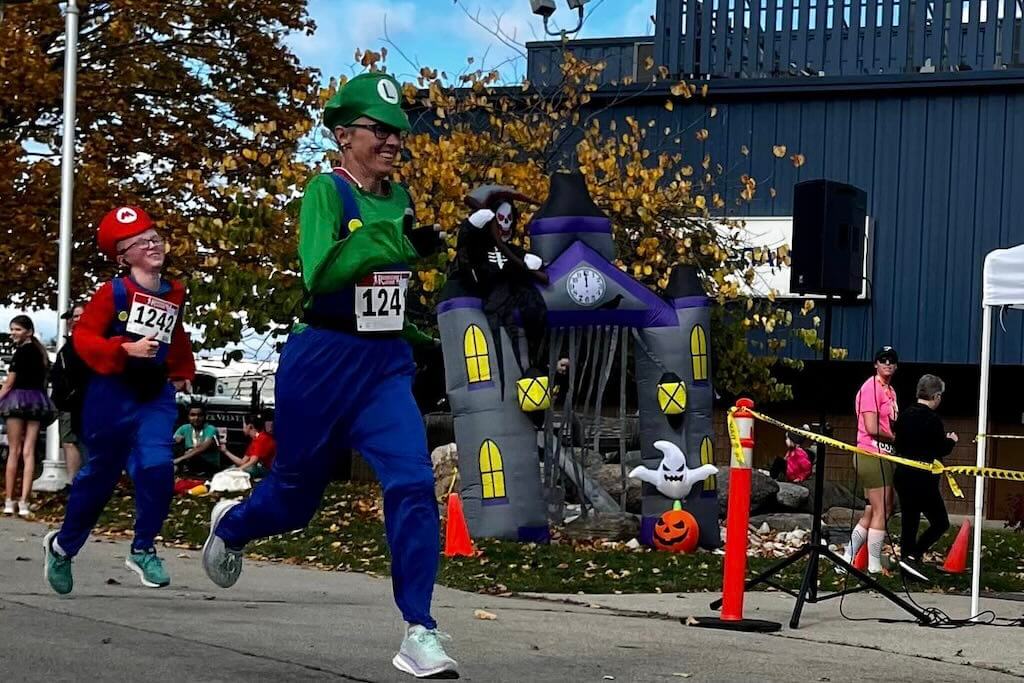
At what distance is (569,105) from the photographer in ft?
66.7

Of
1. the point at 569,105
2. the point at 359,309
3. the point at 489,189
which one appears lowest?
the point at 359,309

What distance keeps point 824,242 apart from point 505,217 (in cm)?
412

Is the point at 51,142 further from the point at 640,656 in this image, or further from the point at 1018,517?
the point at 640,656

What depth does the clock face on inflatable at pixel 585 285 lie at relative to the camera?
14.0 metres

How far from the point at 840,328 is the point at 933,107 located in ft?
10.8

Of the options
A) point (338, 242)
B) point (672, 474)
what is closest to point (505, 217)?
point (672, 474)

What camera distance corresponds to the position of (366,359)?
620 cm

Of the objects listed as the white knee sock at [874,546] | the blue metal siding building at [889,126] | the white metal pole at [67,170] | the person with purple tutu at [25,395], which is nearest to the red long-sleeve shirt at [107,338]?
the white knee sock at [874,546]

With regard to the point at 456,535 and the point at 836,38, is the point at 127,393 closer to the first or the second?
the point at 456,535

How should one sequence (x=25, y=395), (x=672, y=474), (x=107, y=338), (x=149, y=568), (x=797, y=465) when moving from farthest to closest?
(x=797, y=465) < (x=25, y=395) < (x=672, y=474) < (x=149, y=568) < (x=107, y=338)

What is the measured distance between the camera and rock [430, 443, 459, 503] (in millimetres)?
17984

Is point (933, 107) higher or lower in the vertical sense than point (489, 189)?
higher

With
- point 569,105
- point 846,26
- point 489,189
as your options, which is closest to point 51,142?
point 569,105

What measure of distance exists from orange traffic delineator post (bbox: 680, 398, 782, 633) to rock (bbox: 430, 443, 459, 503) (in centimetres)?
885
